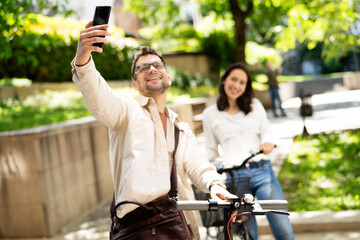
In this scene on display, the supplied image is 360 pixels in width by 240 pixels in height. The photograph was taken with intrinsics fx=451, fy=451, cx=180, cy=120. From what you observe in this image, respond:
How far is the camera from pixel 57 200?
6.30 m

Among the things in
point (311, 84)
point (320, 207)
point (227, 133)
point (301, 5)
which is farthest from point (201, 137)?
point (311, 84)

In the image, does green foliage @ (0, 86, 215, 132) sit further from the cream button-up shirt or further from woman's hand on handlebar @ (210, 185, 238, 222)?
woman's hand on handlebar @ (210, 185, 238, 222)

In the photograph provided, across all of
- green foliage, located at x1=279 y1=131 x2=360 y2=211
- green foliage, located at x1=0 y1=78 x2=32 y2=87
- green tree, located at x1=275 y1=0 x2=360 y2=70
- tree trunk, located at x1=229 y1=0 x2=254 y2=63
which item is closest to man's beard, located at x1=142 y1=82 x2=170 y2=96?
green foliage, located at x1=279 y1=131 x2=360 y2=211

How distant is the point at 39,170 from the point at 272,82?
1345 cm

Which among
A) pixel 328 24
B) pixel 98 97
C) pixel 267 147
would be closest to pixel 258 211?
pixel 98 97

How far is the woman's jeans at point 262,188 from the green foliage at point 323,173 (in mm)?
2730

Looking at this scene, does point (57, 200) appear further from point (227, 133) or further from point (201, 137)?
point (201, 137)

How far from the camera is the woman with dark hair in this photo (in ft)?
12.4

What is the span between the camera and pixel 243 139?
425cm

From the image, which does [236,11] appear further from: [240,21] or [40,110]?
[40,110]

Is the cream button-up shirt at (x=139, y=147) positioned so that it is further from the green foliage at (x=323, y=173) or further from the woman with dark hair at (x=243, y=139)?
the green foliage at (x=323, y=173)

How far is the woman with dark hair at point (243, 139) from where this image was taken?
149 inches

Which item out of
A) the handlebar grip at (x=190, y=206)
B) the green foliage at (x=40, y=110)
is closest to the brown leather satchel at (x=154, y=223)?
the handlebar grip at (x=190, y=206)

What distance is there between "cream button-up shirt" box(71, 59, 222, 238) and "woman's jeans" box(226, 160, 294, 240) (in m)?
1.01
